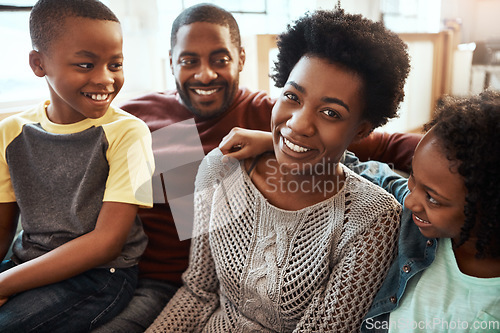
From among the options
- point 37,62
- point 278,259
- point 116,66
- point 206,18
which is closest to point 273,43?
point 206,18

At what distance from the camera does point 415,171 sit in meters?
0.86

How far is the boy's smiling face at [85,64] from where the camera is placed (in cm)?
102

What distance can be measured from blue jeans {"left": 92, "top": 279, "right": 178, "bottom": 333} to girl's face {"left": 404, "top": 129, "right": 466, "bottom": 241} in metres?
0.70

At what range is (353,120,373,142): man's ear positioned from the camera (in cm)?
96

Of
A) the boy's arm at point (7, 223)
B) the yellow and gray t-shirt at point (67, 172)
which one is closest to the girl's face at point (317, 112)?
the yellow and gray t-shirt at point (67, 172)

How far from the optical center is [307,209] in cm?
99

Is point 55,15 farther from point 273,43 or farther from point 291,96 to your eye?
point 273,43

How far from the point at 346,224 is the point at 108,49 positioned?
686mm

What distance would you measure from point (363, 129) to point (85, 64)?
66 centimetres

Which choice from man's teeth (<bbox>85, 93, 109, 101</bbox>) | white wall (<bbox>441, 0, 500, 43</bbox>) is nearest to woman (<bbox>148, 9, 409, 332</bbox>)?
man's teeth (<bbox>85, 93, 109, 101</bbox>)

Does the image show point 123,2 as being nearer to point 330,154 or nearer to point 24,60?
point 24,60

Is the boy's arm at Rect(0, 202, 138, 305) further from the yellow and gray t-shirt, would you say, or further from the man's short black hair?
the man's short black hair

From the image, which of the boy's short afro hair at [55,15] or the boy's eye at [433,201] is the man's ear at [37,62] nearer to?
the boy's short afro hair at [55,15]

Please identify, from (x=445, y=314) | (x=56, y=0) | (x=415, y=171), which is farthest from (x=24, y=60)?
(x=445, y=314)
